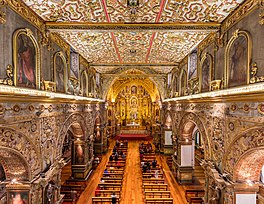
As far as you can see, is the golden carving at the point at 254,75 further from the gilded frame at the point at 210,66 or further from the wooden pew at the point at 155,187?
the wooden pew at the point at 155,187

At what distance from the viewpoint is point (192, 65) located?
39.5 ft

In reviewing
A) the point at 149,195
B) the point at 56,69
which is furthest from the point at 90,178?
the point at 56,69

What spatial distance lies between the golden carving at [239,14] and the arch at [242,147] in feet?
11.9

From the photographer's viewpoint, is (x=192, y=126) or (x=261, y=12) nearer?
(x=261, y=12)

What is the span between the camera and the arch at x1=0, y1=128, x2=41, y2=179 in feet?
19.3

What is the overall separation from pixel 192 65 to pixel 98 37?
6.09m

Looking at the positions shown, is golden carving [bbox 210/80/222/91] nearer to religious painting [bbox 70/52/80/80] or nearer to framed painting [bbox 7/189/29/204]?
religious painting [bbox 70/52/80/80]

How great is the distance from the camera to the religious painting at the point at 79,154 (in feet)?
50.3

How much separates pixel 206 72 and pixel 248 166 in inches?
185

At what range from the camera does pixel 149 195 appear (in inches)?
483

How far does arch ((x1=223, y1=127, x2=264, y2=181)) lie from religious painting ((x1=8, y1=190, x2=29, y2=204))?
7.47 m

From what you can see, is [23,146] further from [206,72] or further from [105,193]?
[206,72]

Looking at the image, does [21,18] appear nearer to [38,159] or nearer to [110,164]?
[38,159]

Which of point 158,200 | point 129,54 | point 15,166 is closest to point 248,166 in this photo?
point 158,200
